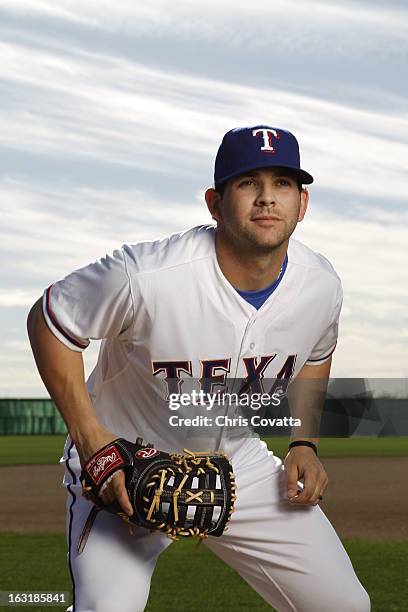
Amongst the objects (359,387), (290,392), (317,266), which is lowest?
(359,387)

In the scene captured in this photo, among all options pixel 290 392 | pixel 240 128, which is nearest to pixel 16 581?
pixel 290 392

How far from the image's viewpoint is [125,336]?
140 inches

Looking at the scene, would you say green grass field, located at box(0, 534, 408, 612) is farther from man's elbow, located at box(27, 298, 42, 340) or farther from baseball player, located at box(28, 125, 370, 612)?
man's elbow, located at box(27, 298, 42, 340)

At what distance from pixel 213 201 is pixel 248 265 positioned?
0.85 feet

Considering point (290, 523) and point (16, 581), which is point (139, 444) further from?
point (16, 581)

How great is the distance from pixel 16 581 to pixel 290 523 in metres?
3.47

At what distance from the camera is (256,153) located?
3398 mm

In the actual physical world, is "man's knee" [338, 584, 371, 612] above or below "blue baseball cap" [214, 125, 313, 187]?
below

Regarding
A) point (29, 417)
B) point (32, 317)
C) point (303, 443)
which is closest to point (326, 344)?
point (303, 443)

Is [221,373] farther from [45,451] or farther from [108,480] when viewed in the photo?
[45,451]

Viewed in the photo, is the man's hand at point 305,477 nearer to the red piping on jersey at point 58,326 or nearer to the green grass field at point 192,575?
the red piping on jersey at point 58,326

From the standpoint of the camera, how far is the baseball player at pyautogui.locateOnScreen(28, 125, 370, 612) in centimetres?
335

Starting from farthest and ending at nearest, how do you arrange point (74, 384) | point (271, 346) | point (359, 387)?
point (359, 387) → point (271, 346) → point (74, 384)

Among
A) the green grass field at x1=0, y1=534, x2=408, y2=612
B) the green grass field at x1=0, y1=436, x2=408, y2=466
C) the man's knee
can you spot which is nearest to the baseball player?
the man's knee
